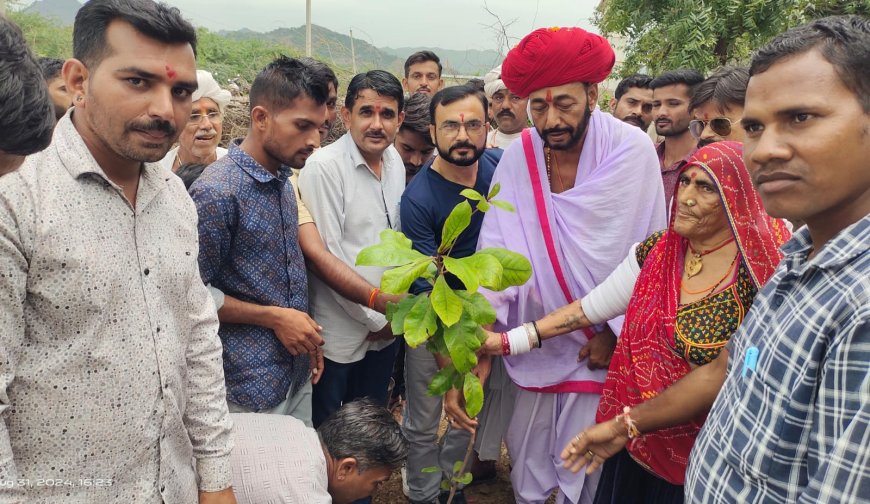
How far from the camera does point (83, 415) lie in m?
1.26

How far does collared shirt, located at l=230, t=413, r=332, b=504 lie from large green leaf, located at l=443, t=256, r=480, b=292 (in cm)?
86

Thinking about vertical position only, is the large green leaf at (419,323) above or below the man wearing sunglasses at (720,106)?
below

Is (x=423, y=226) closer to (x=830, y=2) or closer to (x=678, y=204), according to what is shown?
(x=678, y=204)

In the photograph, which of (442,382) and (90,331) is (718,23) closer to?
(442,382)

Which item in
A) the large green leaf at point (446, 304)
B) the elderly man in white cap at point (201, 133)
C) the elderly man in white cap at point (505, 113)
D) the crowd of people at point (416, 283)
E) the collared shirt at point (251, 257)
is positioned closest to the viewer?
the crowd of people at point (416, 283)

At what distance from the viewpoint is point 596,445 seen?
1899mm

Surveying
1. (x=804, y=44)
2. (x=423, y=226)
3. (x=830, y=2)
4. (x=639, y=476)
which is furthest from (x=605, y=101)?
(x=804, y=44)

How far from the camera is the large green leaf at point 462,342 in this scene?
5.88 feet

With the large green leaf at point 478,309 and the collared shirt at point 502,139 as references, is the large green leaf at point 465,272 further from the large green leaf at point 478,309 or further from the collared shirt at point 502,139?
the collared shirt at point 502,139

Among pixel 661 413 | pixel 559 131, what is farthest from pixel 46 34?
pixel 661 413

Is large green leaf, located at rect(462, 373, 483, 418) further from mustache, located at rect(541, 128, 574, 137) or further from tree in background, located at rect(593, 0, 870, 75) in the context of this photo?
tree in background, located at rect(593, 0, 870, 75)

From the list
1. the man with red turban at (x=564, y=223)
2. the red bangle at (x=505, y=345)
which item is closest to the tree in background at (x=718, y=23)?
the man with red turban at (x=564, y=223)

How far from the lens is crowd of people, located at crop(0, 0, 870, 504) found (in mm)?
1008

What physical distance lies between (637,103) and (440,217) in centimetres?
293
